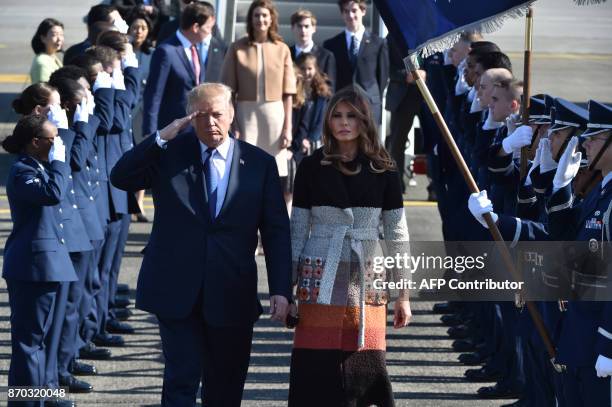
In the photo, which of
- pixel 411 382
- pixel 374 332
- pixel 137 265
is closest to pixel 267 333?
pixel 411 382

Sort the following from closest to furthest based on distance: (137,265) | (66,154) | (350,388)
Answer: (350,388) < (66,154) < (137,265)

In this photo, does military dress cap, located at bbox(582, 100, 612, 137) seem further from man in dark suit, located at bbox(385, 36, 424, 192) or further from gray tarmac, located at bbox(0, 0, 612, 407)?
man in dark suit, located at bbox(385, 36, 424, 192)

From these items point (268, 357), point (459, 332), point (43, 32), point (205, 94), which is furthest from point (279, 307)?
point (43, 32)

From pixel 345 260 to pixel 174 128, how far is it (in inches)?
42.1

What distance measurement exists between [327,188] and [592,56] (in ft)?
71.2

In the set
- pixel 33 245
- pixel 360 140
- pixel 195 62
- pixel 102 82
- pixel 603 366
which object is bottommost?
pixel 603 366

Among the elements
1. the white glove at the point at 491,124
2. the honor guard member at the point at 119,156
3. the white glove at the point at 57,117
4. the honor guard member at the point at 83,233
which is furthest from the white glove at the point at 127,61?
the white glove at the point at 491,124

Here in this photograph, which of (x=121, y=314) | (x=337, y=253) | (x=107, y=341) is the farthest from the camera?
(x=121, y=314)

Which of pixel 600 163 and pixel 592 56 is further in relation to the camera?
pixel 592 56

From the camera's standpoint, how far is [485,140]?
8.98 m

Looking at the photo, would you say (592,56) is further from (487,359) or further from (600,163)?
(600,163)

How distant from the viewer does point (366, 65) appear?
13.7m

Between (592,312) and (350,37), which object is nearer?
(592,312)

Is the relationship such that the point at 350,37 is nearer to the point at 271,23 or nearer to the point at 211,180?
the point at 271,23
